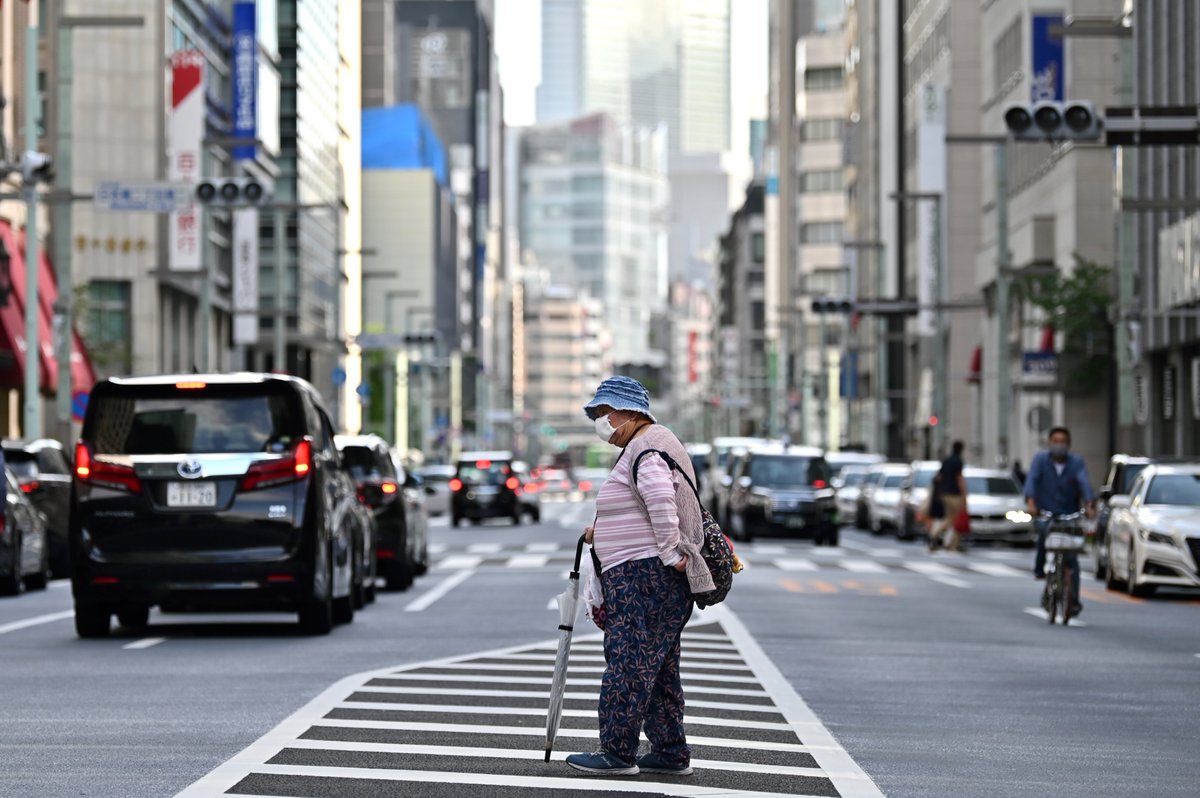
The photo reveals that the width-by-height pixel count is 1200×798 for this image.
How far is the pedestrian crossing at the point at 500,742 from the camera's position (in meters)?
10.1

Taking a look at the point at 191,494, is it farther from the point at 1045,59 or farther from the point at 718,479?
the point at 1045,59

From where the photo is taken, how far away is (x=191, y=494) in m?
19.1

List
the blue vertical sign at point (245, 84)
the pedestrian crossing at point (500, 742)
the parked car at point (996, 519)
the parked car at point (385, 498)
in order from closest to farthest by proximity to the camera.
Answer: the pedestrian crossing at point (500, 742)
the parked car at point (385, 498)
the parked car at point (996, 519)
the blue vertical sign at point (245, 84)

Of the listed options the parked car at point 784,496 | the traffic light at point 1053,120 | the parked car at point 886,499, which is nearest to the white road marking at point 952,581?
the traffic light at point 1053,120

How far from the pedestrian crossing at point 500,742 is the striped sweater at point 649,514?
0.90 metres

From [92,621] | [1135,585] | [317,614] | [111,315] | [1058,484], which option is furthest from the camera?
[111,315]

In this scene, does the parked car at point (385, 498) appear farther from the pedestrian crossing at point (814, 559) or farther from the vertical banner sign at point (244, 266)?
the vertical banner sign at point (244, 266)

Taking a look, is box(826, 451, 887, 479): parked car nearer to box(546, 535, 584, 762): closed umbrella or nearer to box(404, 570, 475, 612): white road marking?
box(404, 570, 475, 612): white road marking

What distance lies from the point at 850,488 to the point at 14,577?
38.9 metres

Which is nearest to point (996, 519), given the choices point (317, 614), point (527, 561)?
point (527, 561)

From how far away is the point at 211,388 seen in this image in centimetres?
1911

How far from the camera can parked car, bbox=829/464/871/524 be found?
2481 inches

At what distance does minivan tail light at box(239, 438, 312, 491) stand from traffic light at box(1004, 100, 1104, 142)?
43.4ft

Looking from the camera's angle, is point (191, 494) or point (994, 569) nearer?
point (191, 494)
